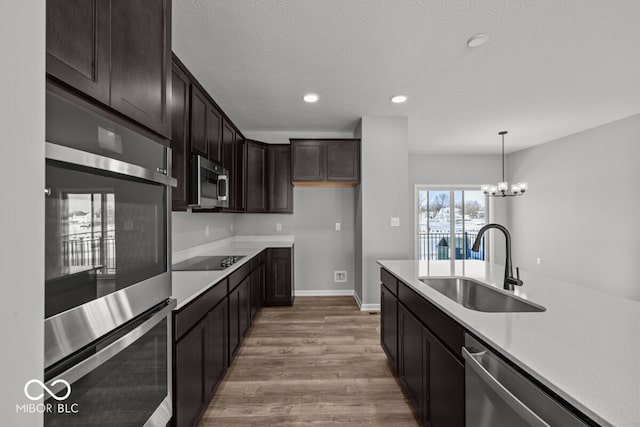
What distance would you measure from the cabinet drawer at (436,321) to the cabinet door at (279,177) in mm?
2875


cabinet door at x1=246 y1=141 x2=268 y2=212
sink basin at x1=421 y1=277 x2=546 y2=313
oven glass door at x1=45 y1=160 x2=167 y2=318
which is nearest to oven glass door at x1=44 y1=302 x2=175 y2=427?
oven glass door at x1=45 y1=160 x2=167 y2=318

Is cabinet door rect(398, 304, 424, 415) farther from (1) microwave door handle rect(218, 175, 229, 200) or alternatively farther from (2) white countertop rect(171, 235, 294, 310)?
(1) microwave door handle rect(218, 175, 229, 200)

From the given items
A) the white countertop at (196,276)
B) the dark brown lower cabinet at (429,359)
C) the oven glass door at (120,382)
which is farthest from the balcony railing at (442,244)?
the oven glass door at (120,382)

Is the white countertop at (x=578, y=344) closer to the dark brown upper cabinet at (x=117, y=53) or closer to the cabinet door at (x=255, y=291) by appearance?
the dark brown upper cabinet at (x=117, y=53)

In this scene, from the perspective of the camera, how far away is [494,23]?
2.11m

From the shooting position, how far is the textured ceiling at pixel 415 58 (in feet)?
6.54

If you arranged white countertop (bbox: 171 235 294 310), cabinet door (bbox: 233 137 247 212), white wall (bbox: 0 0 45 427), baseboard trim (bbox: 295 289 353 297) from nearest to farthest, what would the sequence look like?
white wall (bbox: 0 0 45 427)
white countertop (bbox: 171 235 294 310)
cabinet door (bbox: 233 137 247 212)
baseboard trim (bbox: 295 289 353 297)

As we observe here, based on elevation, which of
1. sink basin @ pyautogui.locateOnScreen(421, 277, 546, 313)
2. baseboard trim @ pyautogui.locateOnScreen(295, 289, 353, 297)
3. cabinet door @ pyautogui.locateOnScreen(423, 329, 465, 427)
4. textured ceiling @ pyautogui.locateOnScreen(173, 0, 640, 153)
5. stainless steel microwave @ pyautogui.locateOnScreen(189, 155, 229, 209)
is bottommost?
baseboard trim @ pyautogui.locateOnScreen(295, 289, 353, 297)

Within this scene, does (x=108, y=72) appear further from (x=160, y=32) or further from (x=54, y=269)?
(x=54, y=269)

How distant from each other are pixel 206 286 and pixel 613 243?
18.6ft

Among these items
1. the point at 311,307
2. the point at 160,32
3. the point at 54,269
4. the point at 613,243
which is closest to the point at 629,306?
the point at 54,269

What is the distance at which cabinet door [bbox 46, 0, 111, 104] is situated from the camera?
781mm

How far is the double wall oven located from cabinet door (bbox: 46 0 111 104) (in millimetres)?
60

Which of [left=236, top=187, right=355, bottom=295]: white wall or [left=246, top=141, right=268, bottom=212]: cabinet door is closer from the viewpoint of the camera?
[left=246, top=141, right=268, bottom=212]: cabinet door
